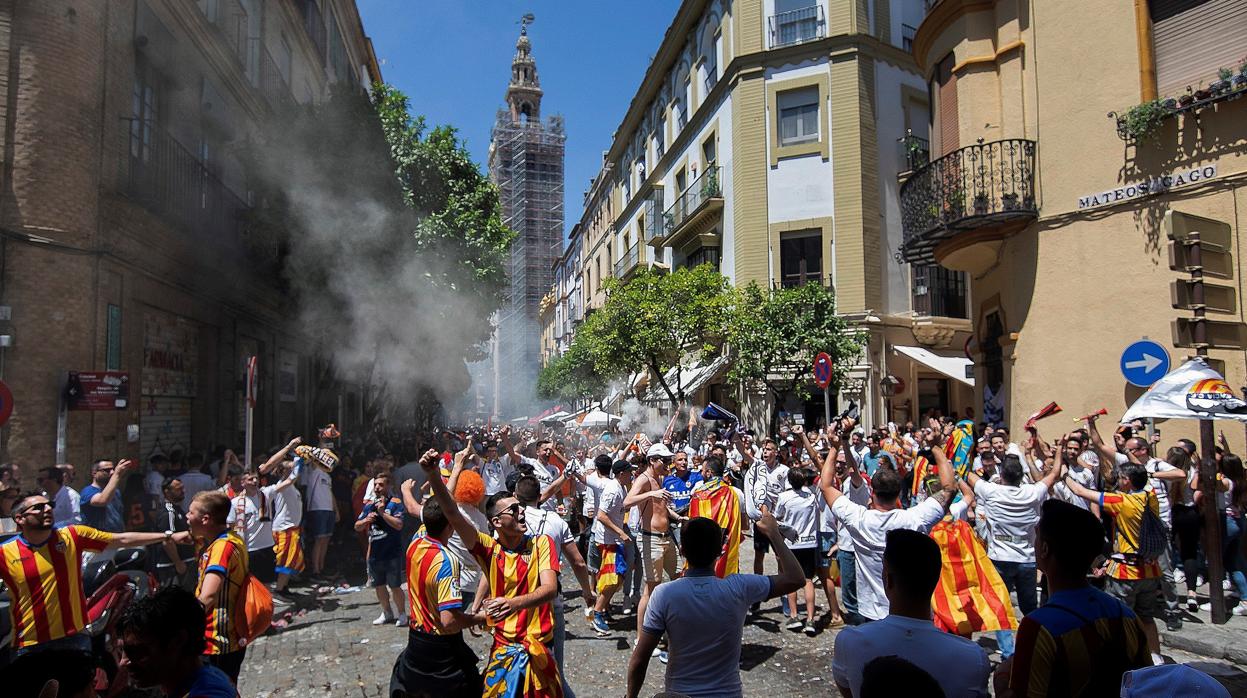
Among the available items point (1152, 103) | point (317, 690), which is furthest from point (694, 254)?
point (317, 690)

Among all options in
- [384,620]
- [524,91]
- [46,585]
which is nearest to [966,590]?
[384,620]

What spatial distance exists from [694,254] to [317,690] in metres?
22.6

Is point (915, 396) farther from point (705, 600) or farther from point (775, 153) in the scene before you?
point (705, 600)

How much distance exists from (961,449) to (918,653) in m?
7.44

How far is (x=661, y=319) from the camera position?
67.6 ft

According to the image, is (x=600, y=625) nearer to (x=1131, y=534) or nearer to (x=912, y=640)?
(x=1131, y=534)

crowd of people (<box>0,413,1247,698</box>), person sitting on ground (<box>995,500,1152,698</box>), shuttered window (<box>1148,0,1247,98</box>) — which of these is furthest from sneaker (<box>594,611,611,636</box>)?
shuttered window (<box>1148,0,1247,98</box>)

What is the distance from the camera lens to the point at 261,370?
1603cm

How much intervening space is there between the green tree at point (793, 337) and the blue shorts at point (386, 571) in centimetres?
1264

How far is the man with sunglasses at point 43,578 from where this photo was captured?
3848 millimetres

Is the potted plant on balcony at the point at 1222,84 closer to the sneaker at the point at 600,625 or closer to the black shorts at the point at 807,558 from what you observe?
the black shorts at the point at 807,558

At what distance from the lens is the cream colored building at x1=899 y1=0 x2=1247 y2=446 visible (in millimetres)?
9047

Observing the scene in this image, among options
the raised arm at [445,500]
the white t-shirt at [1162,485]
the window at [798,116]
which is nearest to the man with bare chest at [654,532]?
the raised arm at [445,500]

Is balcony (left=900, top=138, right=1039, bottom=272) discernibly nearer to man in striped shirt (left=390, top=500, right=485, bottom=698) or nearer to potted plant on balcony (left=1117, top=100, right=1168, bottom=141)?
potted plant on balcony (left=1117, top=100, right=1168, bottom=141)
